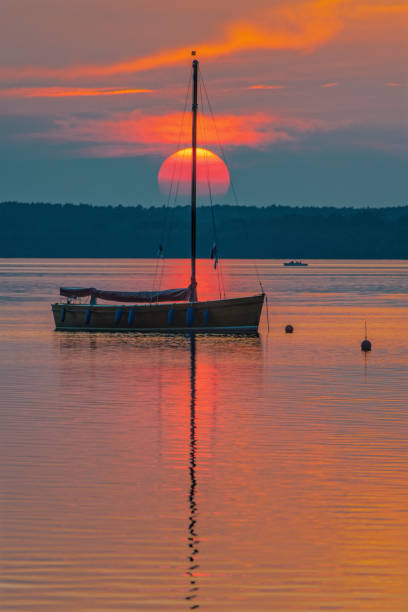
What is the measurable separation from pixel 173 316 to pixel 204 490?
44672 mm

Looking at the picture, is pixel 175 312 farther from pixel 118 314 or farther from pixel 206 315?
pixel 118 314

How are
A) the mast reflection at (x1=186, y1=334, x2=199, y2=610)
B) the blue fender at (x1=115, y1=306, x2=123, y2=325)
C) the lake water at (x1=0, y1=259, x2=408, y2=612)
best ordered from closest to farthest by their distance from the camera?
1. the mast reflection at (x1=186, y1=334, x2=199, y2=610)
2. the lake water at (x1=0, y1=259, x2=408, y2=612)
3. the blue fender at (x1=115, y1=306, x2=123, y2=325)

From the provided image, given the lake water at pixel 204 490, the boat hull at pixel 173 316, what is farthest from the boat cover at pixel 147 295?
the lake water at pixel 204 490

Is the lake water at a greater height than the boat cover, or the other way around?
the boat cover

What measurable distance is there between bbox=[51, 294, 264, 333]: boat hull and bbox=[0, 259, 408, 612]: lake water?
1916cm

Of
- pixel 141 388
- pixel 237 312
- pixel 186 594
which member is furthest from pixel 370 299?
pixel 186 594

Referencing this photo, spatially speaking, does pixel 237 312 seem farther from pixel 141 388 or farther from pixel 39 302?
pixel 39 302

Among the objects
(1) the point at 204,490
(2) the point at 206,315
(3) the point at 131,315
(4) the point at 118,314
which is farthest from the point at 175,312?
(1) the point at 204,490

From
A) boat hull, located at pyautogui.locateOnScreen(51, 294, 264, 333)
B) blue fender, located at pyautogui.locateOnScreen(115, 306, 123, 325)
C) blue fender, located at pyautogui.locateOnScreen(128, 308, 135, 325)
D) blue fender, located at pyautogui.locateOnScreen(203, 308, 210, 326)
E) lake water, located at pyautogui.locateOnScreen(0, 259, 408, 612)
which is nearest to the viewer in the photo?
lake water, located at pyautogui.locateOnScreen(0, 259, 408, 612)

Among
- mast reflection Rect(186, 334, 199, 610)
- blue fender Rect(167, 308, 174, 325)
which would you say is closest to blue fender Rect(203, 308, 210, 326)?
blue fender Rect(167, 308, 174, 325)

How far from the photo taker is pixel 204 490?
66.1 feet

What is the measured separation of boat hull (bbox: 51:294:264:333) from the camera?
6384 cm

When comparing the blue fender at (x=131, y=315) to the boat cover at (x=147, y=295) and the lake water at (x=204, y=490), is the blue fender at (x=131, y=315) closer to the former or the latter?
the boat cover at (x=147, y=295)

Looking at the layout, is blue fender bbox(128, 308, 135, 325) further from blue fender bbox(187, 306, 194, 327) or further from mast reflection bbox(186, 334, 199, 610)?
mast reflection bbox(186, 334, 199, 610)
